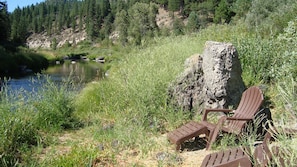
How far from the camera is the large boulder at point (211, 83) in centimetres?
812

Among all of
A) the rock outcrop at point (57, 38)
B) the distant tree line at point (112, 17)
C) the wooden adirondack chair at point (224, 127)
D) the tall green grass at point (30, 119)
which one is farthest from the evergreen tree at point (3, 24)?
the rock outcrop at point (57, 38)

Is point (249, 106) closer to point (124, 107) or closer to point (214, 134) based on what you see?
point (214, 134)

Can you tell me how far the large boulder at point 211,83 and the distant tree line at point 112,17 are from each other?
96.6 feet

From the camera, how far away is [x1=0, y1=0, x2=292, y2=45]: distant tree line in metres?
50.8

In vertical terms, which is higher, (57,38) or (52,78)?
(52,78)

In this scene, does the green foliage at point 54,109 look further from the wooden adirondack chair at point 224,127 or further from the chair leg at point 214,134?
Answer: the chair leg at point 214,134

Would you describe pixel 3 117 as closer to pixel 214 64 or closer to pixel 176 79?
pixel 176 79

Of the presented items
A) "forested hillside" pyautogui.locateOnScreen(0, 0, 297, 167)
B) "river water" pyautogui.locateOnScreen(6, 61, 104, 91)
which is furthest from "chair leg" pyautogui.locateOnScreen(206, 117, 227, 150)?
"river water" pyautogui.locateOnScreen(6, 61, 104, 91)

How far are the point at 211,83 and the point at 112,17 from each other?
11363 centimetres

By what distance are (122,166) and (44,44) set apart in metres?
131

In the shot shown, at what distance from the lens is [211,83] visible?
321 inches

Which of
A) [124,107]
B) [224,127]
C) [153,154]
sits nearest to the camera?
[153,154]

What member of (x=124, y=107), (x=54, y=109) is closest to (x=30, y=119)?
(x=54, y=109)

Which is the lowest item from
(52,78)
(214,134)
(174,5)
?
(52,78)
